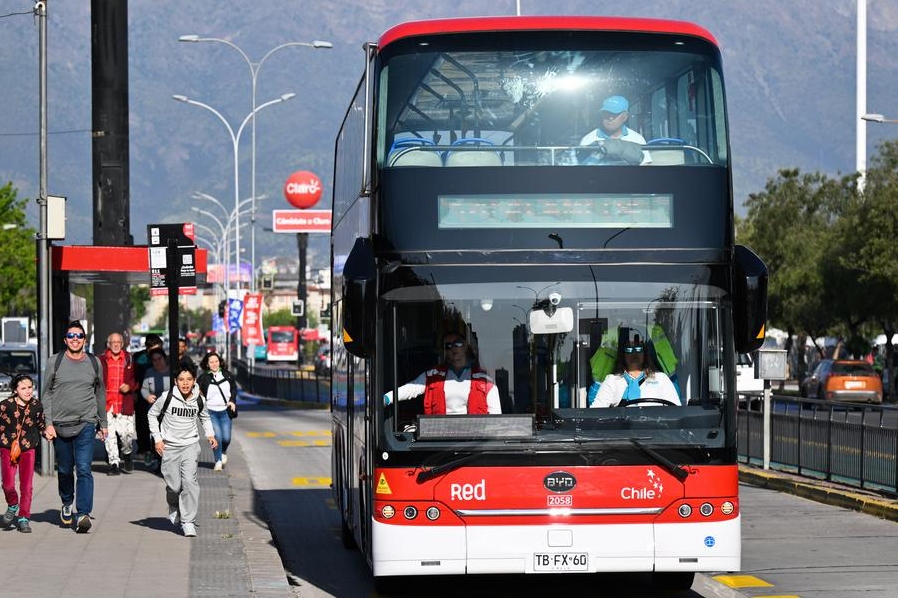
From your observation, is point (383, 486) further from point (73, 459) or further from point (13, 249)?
point (13, 249)

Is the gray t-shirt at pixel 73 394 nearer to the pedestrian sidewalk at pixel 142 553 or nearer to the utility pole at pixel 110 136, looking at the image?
the pedestrian sidewalk at pixel 142 553

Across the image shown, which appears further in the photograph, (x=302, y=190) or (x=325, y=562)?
(x=302, y=190)

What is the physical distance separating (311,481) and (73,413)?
8274 mm

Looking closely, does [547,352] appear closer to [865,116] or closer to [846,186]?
[865,116]

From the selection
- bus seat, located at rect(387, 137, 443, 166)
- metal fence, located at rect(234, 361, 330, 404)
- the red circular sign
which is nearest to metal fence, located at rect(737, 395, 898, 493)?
bus seat, located at rect(387, 137, 443, 166)

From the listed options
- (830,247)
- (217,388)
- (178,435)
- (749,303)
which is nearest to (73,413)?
(178,435)

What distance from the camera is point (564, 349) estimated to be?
10492 millimetres

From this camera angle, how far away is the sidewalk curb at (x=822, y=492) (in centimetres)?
1756

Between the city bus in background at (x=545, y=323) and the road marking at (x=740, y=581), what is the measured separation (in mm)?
1758

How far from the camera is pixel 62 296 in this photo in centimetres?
2178

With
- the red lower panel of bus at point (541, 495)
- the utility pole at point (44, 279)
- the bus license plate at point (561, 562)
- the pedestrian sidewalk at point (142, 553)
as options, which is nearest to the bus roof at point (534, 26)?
the red lower panel of bus at point (541, 495)

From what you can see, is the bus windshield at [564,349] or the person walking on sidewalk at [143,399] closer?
the bus windshield at [564,349]

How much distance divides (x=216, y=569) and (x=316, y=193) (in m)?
67.4

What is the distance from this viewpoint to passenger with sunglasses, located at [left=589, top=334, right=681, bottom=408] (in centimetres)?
1049
